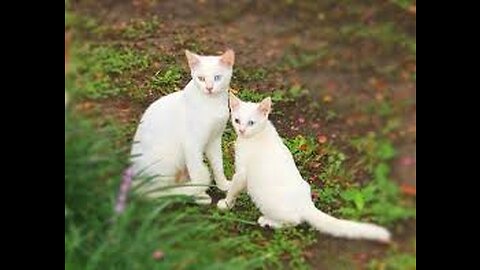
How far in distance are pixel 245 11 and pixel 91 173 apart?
1692mm

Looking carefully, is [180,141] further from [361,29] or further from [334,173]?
[361,29]

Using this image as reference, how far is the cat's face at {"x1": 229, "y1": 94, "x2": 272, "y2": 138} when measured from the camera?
3.09 metres

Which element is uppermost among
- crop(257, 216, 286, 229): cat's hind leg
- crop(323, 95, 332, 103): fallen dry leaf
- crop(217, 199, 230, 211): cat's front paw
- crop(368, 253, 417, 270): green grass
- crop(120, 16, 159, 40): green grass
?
crop(120, 16, 159, 40): green grass

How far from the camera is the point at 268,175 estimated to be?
313 centimetres

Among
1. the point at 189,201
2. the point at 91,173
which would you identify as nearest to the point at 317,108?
the point at 189,201

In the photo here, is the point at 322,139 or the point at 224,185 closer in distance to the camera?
the point at 224,185

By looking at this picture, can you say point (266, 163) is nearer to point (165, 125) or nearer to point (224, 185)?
point (224, 185)

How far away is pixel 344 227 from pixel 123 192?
719 millimetres

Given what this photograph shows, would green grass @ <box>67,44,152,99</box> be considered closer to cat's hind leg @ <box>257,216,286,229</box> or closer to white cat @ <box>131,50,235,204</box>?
white cat @ <box>131,50,235,204</box>

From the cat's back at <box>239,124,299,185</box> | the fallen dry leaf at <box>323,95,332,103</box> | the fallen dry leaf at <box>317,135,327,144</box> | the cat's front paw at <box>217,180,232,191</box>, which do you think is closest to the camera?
the cat's back at <box>239,124,299,185</box>

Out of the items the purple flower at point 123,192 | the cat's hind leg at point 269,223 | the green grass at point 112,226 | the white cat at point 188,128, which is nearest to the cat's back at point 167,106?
the white cat at point 188,128

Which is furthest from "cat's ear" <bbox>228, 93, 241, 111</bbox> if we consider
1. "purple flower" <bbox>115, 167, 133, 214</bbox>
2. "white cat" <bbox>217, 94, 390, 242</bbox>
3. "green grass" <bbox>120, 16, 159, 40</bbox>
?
"green grass" <bbox>120, 16, 159, 40</bbox>

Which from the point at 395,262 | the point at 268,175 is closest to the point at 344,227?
the point at 395,262

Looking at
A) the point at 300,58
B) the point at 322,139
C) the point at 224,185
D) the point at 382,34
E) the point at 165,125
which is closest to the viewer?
the point at 165,125
